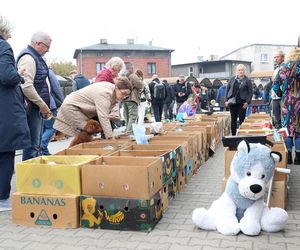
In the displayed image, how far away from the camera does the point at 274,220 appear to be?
343cm

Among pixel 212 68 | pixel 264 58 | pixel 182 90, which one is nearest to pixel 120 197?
pixel 182 90

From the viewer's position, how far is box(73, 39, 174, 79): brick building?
165 ft

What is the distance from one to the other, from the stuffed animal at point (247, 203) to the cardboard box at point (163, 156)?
2.35 ft

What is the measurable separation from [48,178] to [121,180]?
0.72 m

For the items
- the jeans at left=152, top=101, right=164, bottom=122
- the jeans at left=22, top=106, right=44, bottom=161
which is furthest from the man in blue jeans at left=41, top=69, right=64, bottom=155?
the jeans at left=152, top=101, right=164, bottom=122

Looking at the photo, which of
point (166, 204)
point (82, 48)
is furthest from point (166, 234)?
point (82, 48)

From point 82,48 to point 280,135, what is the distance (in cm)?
4675

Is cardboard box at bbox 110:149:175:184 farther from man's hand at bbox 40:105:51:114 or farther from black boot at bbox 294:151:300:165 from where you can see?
black boot at bbox 294:151:300:165

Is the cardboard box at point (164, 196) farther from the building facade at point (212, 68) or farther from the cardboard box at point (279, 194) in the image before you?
the building facade at point (212, 68)

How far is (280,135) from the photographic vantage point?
5125 mm

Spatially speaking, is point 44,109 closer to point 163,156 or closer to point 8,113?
point 8,113

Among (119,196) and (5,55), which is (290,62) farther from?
(5,55)

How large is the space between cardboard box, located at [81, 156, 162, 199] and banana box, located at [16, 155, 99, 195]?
0.09 meters

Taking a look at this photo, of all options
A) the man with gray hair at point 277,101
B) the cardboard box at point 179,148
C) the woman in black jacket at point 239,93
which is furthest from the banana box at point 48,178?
the woman in black jacket at point 239,93
